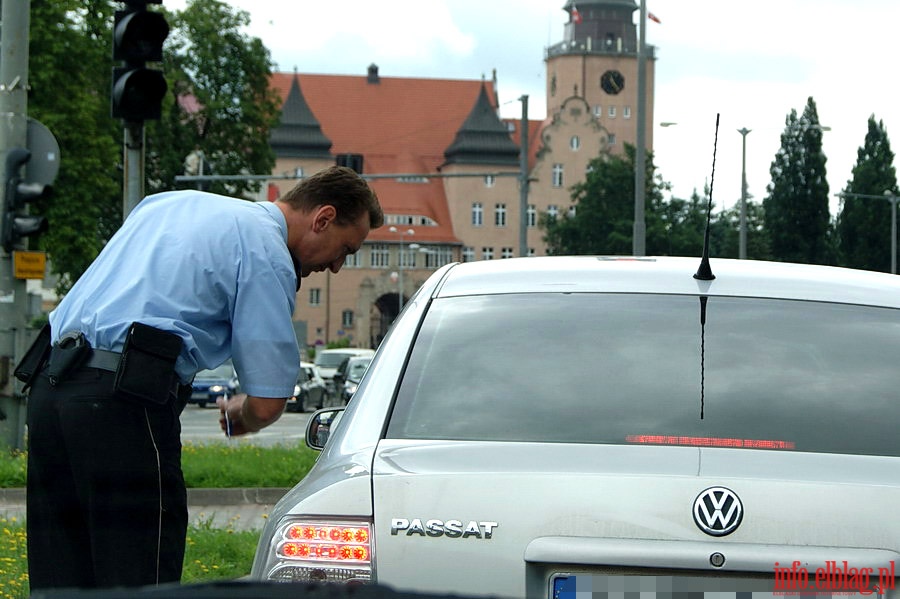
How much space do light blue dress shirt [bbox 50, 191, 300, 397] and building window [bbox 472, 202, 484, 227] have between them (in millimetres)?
126663

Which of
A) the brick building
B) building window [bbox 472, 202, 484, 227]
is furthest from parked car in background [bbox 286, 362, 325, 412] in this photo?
building window [bbox 472, 202, 484, 227]

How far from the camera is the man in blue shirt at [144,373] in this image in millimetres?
4500

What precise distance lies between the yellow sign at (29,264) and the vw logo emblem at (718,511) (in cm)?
1188

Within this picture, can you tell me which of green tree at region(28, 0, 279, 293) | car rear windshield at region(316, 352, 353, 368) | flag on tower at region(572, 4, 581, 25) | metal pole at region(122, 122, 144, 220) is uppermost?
flag on tower at region(572, 4, 581, 25)

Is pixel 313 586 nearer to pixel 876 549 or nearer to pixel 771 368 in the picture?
pixel 876 549

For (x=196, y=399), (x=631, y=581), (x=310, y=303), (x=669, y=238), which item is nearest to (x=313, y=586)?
(x=631, y=581)

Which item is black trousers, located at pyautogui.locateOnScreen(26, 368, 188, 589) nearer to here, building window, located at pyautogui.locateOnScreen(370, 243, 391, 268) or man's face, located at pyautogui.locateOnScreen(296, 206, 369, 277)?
man's face, located at pyautogui.locateOnScreen(296, 206, 369, 277)

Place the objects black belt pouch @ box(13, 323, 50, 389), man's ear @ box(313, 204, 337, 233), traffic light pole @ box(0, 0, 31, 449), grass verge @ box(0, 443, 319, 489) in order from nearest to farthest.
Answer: black belt pouch @ box(13, 323, 50, 389) < man's ear @ box(313, 204, 337, 233) < grass verge @ box(0, 443, 319, 489) < traffic light pole @ box(0, 0, 31, 449)

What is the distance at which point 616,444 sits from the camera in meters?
3.59

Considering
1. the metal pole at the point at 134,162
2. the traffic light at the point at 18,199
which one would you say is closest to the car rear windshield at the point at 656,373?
the metal pole at the point at 134,162

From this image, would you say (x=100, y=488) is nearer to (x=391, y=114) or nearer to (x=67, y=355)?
(x=67, y=355)

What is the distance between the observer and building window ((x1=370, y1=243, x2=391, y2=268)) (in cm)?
12975

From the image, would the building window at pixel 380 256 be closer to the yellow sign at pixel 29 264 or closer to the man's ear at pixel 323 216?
the yellow sign at pixel 29 264

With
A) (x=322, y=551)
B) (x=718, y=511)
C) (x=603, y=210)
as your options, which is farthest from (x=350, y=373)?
(x=603, y=210)
